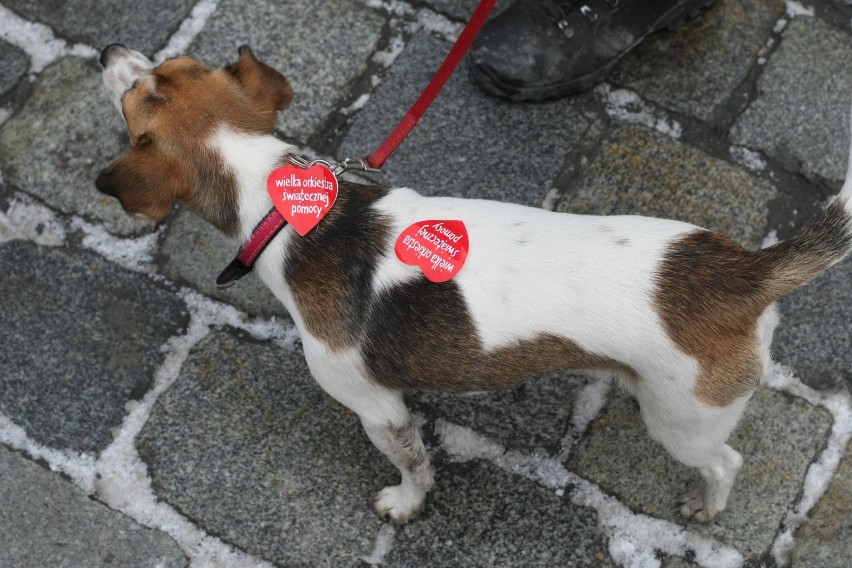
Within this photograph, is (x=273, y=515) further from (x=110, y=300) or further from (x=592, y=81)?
(x=592, y=81)

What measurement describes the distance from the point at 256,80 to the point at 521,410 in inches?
62.0

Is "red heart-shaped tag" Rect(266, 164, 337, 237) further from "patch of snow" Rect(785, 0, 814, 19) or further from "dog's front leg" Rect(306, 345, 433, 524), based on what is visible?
"patch of snow" Rect(785, 0, 814, 19)

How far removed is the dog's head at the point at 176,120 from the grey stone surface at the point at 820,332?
2.14m

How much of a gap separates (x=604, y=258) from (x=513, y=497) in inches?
47.8

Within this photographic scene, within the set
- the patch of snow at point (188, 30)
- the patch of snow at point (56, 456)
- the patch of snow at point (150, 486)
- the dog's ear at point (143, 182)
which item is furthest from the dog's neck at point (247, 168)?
the patch of snow at point (188, 30)

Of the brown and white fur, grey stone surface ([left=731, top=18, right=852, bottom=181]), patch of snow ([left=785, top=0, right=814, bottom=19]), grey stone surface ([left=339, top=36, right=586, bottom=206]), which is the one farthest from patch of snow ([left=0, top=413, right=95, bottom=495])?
patch of snow ([left=785, top=0, right=814, bottom=19])

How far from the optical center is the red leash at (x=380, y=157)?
248cm

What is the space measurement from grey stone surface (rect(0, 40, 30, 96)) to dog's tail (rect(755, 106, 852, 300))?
10.9 ft

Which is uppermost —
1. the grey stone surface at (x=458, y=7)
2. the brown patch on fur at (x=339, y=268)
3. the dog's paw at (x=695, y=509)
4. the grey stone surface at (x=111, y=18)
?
the grey stone surface at (x=458, y=7)

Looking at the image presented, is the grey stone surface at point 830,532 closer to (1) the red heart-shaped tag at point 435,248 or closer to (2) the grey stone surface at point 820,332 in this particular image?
(2) the grey stone surface at point 820,332

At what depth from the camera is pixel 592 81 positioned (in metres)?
3.74

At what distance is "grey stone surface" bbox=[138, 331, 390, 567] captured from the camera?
10.3 feet

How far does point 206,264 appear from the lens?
3551mm

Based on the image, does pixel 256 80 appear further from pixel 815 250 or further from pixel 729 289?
pixel 815 250
